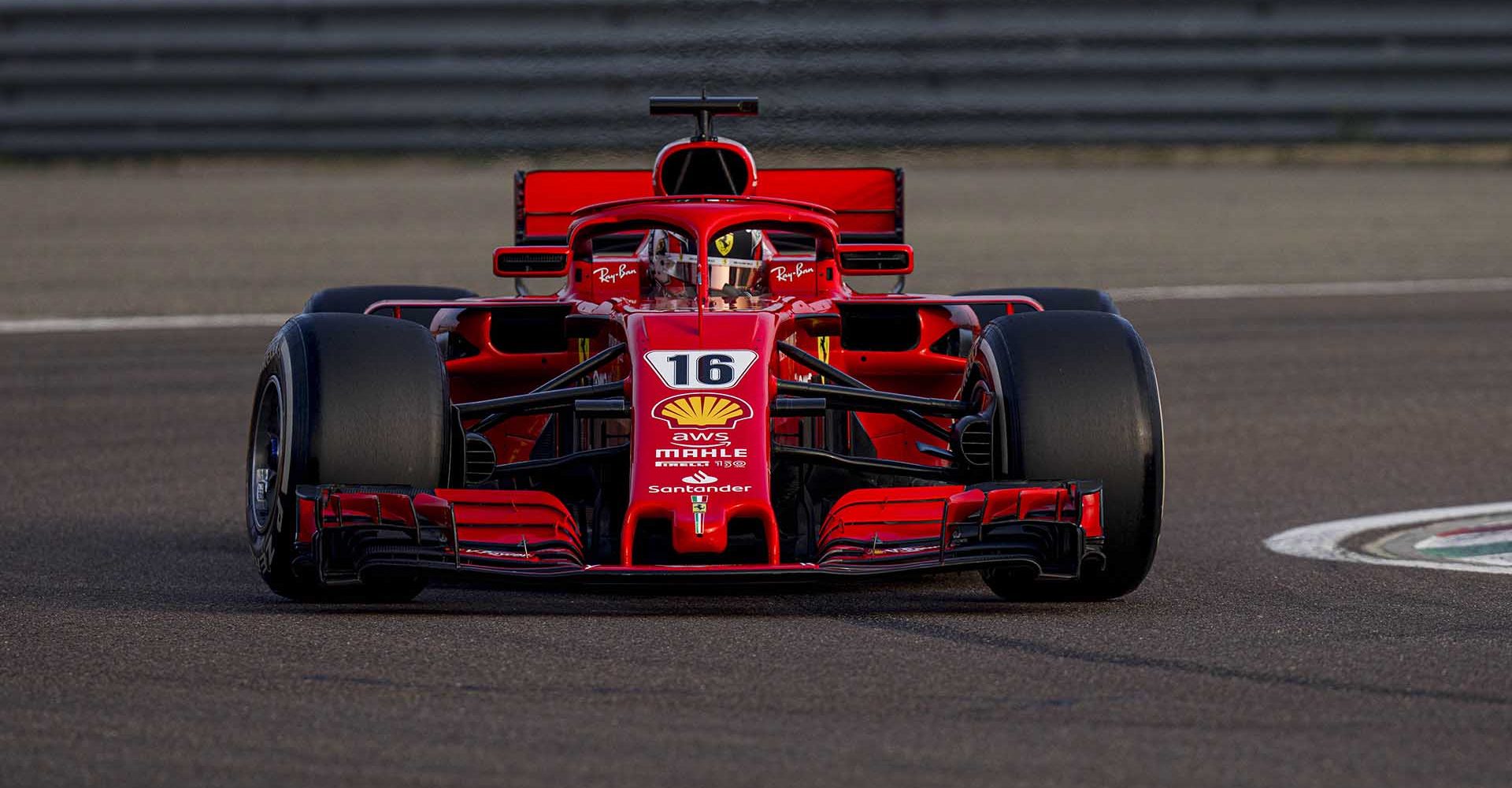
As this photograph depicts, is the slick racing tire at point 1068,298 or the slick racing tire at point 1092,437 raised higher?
the slick racing tire at point 1068,298

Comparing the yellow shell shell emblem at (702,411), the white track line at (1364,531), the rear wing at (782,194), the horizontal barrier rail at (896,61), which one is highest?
the horizontal barrier rail at (896,61)

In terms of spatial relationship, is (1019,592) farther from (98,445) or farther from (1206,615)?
(98,445)

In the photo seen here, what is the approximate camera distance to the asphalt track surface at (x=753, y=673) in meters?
5.05

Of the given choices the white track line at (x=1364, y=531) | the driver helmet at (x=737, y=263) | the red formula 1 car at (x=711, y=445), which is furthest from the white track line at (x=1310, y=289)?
the red formula 1 car at (x=711, y=445)

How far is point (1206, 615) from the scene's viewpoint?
6949mm

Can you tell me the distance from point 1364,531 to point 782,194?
2.66m

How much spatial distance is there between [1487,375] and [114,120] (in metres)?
15.4

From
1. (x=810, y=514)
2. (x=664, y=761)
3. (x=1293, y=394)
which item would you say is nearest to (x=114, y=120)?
(x=1293, y=394)

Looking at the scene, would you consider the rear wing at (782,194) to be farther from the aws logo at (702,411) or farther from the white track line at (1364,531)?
the aws logo at (702,411)

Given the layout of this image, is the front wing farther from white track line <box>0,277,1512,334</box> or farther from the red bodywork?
white track line <box>0,277,1512,334</box>

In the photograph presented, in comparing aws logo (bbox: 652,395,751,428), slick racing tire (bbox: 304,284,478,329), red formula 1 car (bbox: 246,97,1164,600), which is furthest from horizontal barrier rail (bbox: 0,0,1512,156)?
aws logo (bbox: 652,395,751,428)

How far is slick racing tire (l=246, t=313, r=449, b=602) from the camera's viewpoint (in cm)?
703

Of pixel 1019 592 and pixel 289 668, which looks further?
pixel 1019 592

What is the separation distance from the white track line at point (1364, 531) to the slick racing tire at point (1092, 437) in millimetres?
1371
